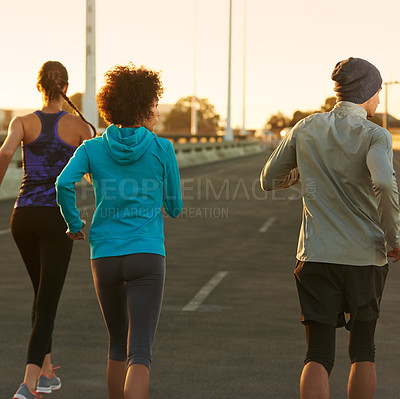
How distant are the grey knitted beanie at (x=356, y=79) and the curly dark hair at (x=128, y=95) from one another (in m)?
0.97

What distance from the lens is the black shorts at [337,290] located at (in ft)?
14.3

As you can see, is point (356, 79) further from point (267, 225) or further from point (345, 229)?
point (267, 225)

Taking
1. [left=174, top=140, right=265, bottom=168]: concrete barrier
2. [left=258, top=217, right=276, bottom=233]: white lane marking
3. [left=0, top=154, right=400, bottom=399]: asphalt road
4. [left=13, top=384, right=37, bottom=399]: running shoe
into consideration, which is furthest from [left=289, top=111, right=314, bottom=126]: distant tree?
[left=174, top=140, right=265, bottom=168]: concrete barrier

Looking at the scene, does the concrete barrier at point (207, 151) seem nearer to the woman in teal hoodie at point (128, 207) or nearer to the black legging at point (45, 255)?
the black legging at point (45, 255)

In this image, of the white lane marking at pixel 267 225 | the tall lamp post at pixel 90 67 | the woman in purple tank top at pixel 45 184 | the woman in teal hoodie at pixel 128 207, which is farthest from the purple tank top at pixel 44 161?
the tall lamp post at pixel 90 67

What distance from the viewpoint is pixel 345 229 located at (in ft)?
14.3

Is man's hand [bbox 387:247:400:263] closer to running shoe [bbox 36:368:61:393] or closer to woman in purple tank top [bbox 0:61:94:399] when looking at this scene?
woman in purple tank top [bbox 0:61:94:399]

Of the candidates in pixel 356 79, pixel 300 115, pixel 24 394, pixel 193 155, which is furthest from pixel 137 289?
pixel 193 155

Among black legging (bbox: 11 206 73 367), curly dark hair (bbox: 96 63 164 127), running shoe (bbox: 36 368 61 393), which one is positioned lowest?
running shoe (bbox: 36 368 61 393)

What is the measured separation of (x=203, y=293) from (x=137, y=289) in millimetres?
4975

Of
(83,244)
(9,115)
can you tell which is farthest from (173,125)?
(83,244)

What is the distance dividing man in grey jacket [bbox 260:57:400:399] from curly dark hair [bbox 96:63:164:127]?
787mm

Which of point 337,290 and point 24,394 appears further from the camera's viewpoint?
point 24,394

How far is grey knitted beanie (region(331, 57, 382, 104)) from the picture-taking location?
4.43 meters
